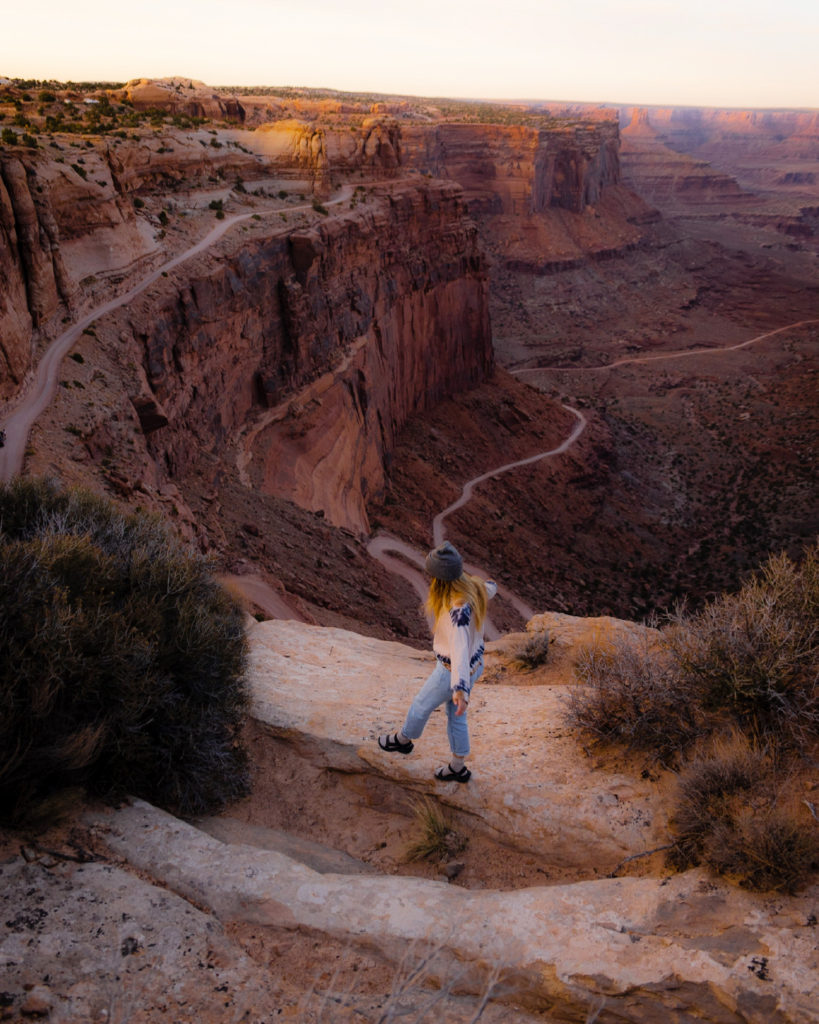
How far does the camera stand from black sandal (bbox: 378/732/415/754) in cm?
646

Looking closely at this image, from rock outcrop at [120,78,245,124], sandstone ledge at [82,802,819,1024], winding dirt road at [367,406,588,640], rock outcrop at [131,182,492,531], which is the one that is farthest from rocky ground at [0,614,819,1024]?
rock outcrop at [120,78,245,124]

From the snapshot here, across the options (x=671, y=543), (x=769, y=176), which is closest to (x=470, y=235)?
(x=671, y=543)

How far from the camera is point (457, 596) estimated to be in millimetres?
5859

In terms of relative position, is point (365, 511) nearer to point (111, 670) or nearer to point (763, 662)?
point (111, 670)

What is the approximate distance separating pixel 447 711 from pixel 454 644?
710 millimetres

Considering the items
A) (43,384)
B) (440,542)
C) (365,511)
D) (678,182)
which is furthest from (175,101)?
(678,182)

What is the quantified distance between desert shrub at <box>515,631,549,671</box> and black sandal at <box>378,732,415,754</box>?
11.4 ft

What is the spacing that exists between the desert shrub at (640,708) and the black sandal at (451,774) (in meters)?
1.08

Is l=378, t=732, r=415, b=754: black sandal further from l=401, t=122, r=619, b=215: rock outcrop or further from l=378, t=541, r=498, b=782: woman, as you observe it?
l=401, t=122, r=619, b=215: rock outcrop

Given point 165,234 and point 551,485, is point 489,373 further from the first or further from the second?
point 165,234

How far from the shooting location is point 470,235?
4269cm

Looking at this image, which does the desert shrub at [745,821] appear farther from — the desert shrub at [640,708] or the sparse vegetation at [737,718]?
the desert shrub at [640,708]

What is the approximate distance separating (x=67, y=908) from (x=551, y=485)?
35.2m

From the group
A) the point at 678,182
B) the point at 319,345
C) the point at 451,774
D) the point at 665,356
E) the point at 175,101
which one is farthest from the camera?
the point at 678,182
